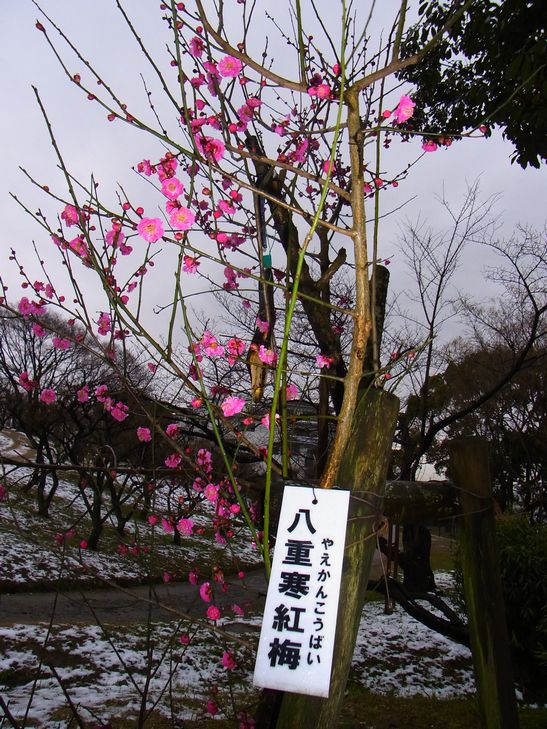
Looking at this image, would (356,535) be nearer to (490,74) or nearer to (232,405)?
(232,405)

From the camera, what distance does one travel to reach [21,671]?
4883 millimetres

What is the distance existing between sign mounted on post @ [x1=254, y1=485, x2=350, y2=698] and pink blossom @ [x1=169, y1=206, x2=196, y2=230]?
91 cm

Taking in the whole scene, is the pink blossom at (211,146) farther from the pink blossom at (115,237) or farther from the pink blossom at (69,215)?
the pink blossom at (69,215)

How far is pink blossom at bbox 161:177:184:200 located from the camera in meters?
2.03

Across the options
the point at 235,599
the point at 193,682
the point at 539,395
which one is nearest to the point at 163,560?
the point at 235,599

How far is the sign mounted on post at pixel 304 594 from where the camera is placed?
1214 mm

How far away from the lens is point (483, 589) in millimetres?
2445

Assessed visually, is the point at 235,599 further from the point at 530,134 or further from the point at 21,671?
the point at 530,134

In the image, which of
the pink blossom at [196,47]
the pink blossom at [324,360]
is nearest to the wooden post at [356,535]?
the pink blossom at [324,360]

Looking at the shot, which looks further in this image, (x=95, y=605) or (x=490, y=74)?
(x=95, y=605)

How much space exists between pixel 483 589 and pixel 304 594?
1.54 m

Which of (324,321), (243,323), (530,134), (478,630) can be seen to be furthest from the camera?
(243,323)

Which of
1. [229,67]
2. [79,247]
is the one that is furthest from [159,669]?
[229,67]

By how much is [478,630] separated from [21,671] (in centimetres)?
439
